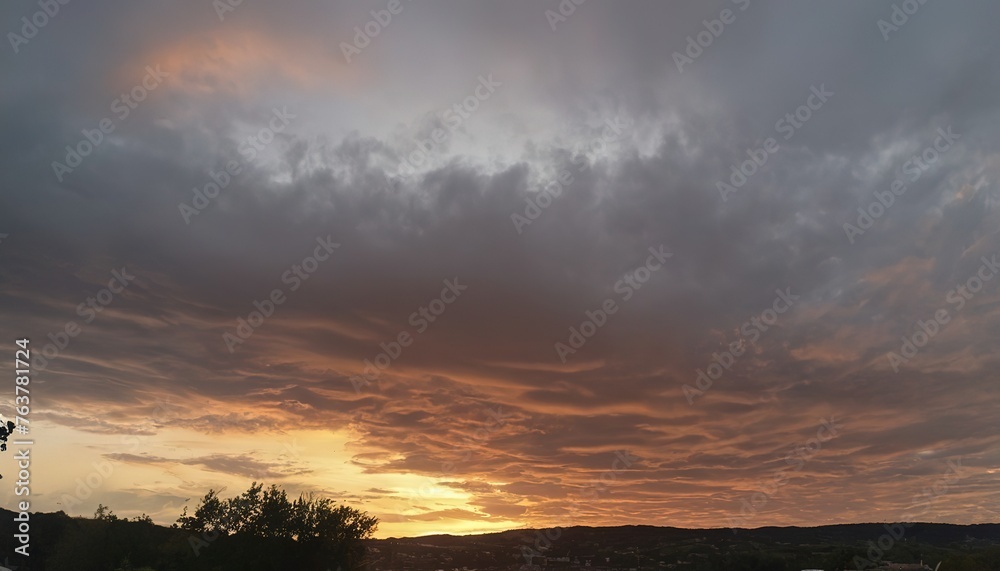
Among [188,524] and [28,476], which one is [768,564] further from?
[28,476]

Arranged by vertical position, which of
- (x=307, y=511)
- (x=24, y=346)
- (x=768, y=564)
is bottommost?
(x=768, y=564)

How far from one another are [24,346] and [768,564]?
146328 millimetres

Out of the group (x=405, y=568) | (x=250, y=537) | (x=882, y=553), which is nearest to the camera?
(x=250, y=537)

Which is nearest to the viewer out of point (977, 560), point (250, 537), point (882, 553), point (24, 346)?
point (24, 346)

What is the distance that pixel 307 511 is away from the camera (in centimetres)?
7450

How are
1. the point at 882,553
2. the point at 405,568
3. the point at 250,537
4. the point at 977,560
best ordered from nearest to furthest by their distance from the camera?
the point at 250,537 < the point at 977,560 < the point at 882,553 < the point at 405,568

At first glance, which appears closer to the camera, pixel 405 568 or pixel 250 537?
pixel 250 537

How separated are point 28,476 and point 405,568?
168231 mm

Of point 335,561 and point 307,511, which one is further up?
point 307,511

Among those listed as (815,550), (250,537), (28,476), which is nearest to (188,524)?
(250,537)

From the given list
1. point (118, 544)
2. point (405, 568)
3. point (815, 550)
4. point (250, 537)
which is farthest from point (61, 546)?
point (815, 550)

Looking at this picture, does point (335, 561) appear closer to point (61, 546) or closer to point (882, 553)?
point (61, 546)

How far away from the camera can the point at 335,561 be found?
240 ft

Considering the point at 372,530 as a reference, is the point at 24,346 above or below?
above
